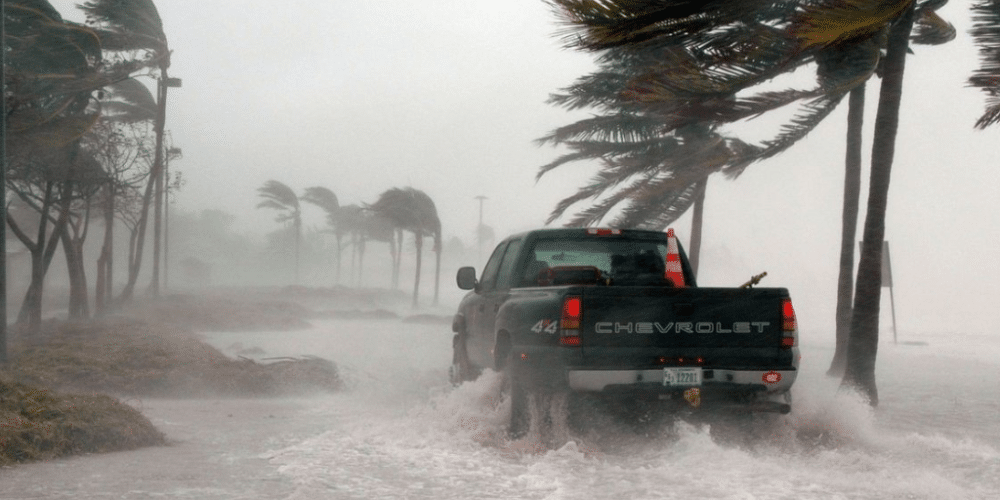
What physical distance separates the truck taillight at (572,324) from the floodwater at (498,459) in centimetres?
81

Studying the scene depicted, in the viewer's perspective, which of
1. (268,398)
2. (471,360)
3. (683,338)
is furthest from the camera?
(268,398)

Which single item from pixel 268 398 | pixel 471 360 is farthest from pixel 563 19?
pixel 268 398

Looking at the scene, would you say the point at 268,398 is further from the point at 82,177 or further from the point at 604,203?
the point at 82,177

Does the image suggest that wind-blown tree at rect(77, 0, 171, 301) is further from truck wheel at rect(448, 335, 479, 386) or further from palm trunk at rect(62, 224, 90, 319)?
truck wheel at rect(448, 335, 479, 386)

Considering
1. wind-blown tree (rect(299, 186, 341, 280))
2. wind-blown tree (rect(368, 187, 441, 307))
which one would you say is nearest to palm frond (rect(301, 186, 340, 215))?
wind-blown tree (rect(299, 186, 341, 280))

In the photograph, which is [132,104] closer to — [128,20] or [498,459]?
[128,20]

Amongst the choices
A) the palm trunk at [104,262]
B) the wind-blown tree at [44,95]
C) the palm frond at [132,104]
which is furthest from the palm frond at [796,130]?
the palm frond at [132,104]

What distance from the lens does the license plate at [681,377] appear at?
25.5 ft

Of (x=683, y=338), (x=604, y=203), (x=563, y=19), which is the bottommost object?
(x=683, y=338)

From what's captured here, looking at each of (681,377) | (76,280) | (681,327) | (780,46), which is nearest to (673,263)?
(681,327)

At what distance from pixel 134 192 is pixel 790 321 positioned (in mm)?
31691

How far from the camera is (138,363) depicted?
15.0m

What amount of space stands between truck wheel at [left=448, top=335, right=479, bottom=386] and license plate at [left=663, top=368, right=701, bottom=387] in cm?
330

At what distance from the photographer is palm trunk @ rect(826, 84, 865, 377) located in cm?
1666
